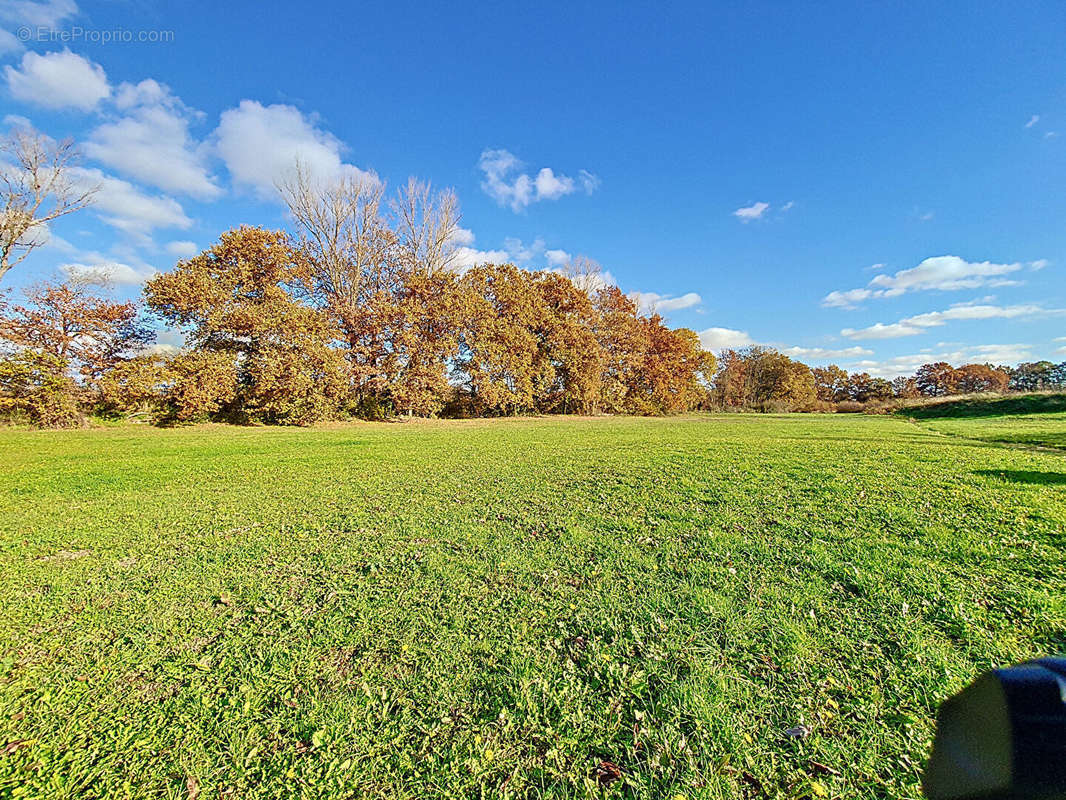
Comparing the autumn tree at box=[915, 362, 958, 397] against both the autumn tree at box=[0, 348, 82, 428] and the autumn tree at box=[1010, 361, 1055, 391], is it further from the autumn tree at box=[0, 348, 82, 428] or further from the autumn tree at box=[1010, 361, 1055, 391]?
the autumn tree at box=[0, 348, 82, 428]

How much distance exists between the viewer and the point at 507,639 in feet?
8.46

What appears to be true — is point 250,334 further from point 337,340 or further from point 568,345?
point 568,345

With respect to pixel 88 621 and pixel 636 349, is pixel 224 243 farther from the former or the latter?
pixel 636 349

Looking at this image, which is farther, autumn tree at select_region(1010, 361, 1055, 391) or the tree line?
autumn tree at select_region(1010, 361, 1055, 391)

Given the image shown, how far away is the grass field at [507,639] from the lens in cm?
174

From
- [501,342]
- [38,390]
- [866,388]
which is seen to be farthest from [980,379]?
[38,390]

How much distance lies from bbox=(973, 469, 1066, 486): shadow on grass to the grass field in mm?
1274

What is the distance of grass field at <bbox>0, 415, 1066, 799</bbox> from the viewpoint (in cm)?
174

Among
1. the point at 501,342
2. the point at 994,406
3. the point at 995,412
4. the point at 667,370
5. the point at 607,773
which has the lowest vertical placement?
the point at 607,773

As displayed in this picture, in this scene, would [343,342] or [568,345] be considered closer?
[343,342]

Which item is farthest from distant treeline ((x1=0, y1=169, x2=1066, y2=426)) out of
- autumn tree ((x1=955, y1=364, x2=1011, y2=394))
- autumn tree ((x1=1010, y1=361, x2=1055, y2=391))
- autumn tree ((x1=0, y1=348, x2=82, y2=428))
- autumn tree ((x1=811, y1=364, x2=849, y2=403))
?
autumn tree ((x1=955, y1=364, x2=1011, y2=394))

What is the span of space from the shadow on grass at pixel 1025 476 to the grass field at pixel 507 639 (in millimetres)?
1274

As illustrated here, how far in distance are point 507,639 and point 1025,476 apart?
9.11 m

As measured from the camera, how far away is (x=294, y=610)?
2.95m
